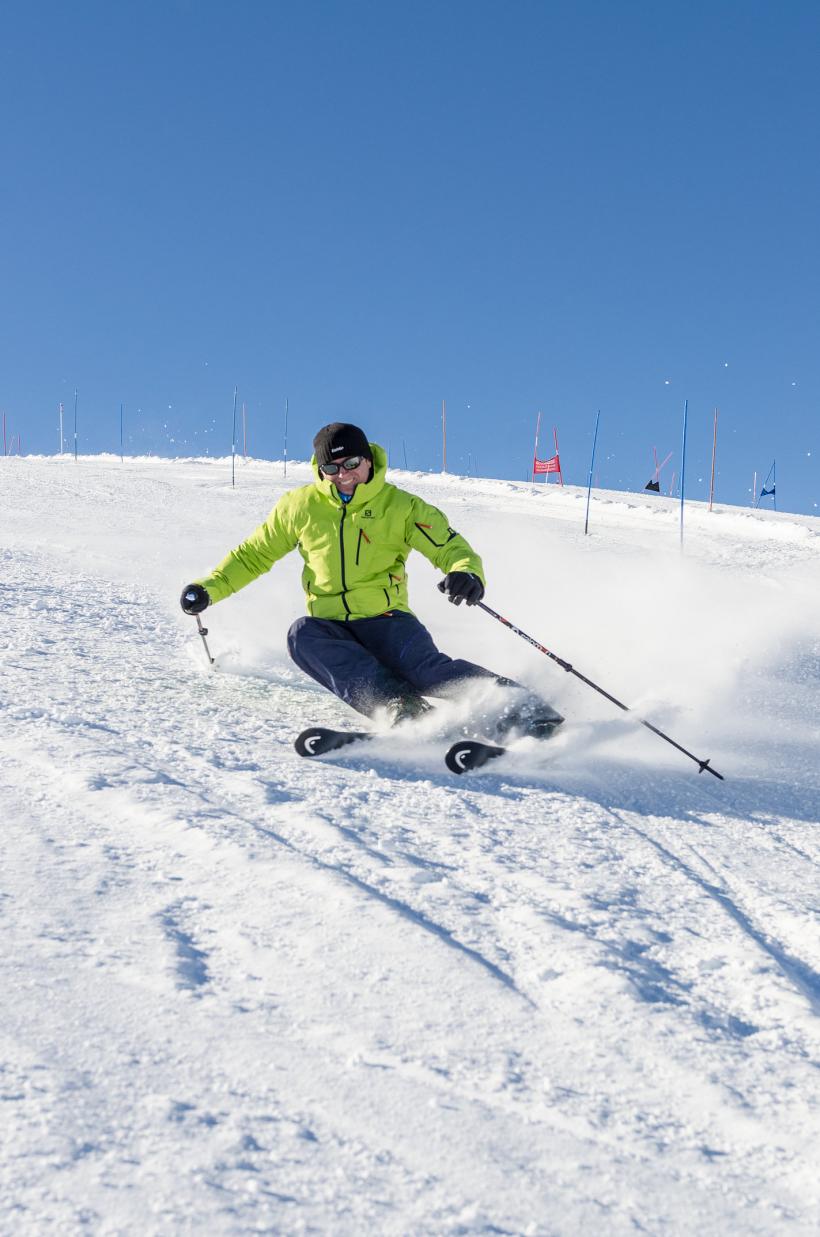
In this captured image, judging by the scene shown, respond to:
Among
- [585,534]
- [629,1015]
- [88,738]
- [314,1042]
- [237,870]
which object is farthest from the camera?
[585,534]

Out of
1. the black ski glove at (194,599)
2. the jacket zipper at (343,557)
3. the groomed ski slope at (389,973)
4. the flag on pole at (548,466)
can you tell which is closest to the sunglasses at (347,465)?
the jacket zipper at (343,557)

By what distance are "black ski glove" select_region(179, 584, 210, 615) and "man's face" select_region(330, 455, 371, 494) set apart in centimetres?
84

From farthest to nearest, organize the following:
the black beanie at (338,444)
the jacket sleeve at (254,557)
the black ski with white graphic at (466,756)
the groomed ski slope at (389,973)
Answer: the jacket sleeve at (254,557), the black beanie at (338,444), the black ski with white graphic at (466,756), the groomed ski slope at (389,973)

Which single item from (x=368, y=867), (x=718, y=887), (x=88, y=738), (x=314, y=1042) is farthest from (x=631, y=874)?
(x=88, y=738)

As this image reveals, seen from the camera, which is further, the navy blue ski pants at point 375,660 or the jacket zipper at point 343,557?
the jacket zipper at point 343,557

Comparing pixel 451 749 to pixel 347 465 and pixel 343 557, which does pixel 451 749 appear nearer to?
pixel 343 557

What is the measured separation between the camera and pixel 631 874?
275 cm

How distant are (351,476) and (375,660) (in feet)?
2.85

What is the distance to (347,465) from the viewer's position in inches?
178

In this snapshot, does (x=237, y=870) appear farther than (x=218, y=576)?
No

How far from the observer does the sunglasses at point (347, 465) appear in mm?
4520

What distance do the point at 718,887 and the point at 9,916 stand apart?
Answer: 183 cm

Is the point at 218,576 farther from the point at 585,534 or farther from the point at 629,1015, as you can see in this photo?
the point at 585,534

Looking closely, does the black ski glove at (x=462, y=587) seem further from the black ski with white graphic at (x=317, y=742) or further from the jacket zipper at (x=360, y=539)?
the black ski with white graphic at (x=317, y=742)
